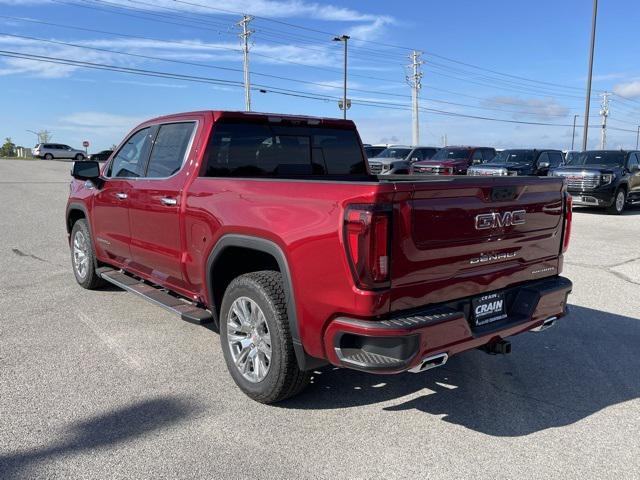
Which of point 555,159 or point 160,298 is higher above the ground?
point 555,159

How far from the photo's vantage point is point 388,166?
76.4ft

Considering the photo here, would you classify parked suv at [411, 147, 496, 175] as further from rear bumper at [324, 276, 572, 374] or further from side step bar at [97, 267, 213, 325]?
rear bumper at [324, 276, 572, 374]

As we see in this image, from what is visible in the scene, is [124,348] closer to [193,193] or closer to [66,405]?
[66,405]

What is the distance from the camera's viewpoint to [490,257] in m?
3.41

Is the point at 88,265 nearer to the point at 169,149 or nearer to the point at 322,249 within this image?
the point at 169,149

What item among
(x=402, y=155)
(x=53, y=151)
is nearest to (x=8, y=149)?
(x=53, y=151)

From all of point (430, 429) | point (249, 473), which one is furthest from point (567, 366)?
point (249, 473)

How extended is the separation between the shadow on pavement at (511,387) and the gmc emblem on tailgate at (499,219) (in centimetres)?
123

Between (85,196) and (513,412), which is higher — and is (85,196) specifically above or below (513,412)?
above

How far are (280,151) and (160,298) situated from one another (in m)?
1.62

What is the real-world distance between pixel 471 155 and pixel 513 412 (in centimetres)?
2009

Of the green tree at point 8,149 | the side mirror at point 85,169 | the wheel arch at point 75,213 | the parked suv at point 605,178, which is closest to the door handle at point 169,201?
the side mirror at point 85,169

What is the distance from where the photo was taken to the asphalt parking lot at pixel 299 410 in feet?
9.77

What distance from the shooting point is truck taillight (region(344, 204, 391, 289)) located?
279 cm
